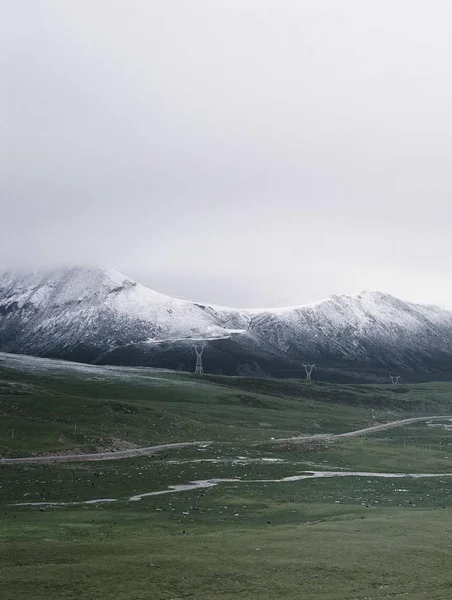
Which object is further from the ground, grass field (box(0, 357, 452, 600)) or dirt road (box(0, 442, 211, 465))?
grass field (box(0, 357, 452, 600))

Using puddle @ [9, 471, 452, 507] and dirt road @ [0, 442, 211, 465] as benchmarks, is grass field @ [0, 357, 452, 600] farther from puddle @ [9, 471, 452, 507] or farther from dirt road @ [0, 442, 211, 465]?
dirt road @ [0, 442, 211, 465]

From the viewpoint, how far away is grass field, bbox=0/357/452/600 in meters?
41.2

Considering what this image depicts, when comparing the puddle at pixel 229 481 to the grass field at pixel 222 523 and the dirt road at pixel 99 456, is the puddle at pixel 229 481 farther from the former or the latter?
the dirt road at pixel 99 456

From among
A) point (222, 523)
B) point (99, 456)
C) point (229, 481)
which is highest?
point (222, 523)

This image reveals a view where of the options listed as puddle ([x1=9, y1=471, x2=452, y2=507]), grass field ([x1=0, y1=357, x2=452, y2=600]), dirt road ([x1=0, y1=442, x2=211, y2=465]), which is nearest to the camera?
grass field ([x1=0, y1=357, x2=452, y2=600])

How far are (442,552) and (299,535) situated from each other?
11.6 m

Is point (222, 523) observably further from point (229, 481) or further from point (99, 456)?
point (99, 456)

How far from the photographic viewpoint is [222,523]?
6562cm

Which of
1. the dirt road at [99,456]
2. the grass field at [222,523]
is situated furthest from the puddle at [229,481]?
the dirt road at [99,456]

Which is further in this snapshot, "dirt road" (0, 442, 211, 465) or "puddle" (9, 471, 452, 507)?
"dirt road" (0, 442, 211, 465)

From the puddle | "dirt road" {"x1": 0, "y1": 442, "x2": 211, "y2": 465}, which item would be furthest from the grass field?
"dirt road" {"x1": 0, "y1": 442, "x2": 211, "y2": 465}

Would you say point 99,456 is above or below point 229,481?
below

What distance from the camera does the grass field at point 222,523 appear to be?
41156mm

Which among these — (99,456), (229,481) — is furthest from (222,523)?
(99,456)
